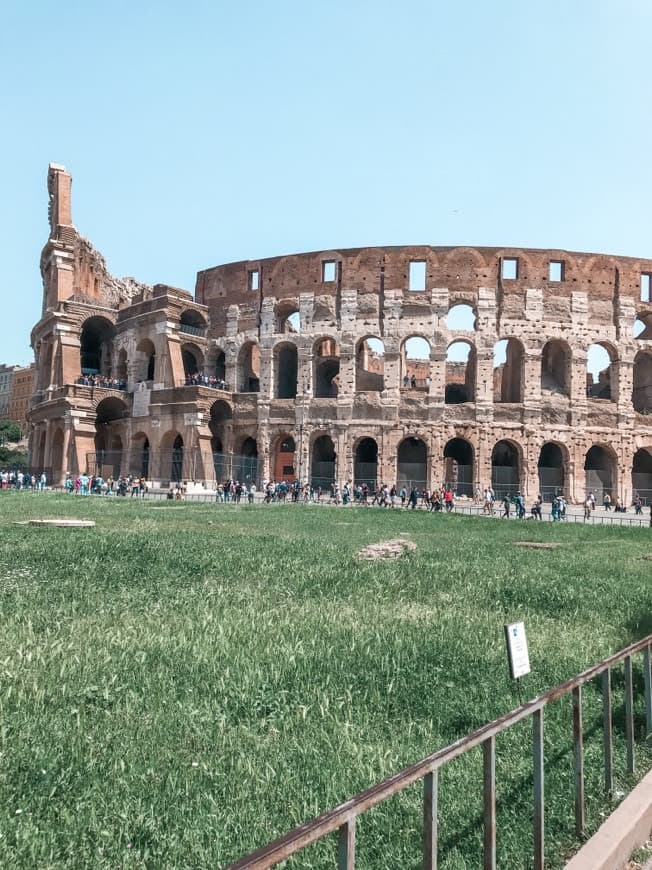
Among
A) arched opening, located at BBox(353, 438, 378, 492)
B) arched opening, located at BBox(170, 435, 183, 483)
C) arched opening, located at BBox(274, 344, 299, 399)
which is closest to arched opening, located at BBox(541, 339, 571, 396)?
arched opening, located at BBox(353, 438, 378, 492)

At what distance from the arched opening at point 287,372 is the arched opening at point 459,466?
9957mm

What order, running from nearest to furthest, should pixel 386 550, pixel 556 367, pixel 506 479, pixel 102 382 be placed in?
pixel 386 550 → pixel 506 479 → pixel 556 367 → pixel 102 382

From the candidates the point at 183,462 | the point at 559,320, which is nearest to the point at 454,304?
the point at 559,320

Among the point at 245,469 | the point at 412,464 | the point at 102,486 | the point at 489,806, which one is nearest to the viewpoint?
the point at 489,806

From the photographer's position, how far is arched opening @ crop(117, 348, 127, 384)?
42406mm

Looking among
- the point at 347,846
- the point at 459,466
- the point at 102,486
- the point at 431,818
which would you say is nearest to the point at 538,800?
the point at 431,818

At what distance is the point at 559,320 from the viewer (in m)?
36.9

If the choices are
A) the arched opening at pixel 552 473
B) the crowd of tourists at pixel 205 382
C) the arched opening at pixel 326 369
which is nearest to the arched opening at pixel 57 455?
the crowd of tourists at pixel 205 382

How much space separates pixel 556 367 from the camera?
1560 inches

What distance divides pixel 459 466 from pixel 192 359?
62.4 ft

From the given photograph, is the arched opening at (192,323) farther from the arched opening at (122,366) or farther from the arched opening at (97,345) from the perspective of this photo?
the arched opening at (97,345)

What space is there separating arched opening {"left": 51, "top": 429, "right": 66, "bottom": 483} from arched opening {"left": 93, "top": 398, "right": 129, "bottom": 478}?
2.07 meters

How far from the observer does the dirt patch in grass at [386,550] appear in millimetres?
12562

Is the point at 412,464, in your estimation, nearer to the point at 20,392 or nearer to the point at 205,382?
the point at 205,382
